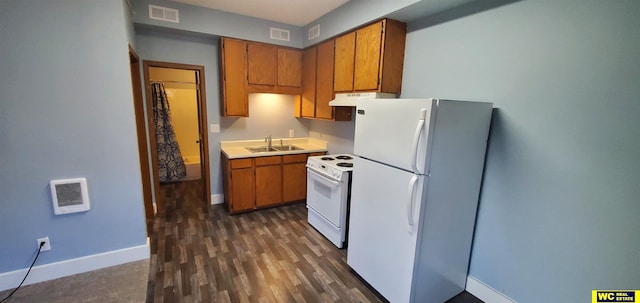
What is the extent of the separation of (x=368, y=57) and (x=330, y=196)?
1.57m

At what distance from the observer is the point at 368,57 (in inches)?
107

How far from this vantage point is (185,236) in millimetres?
3025

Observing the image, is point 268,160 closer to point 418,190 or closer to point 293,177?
point 293,177

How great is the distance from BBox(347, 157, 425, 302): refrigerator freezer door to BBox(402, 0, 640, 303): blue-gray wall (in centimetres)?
79

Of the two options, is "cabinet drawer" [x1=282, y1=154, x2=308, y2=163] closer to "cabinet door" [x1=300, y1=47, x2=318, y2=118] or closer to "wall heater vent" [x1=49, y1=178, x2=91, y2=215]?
"cabinet door" [x1=300, y1=47, x2=318, y2=118]

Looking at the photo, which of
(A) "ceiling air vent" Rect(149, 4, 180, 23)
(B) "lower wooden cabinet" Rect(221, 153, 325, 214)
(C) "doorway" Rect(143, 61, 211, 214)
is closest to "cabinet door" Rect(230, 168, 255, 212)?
(B) "lower wooden cabinet" Rect(221, 153, 325, 214)

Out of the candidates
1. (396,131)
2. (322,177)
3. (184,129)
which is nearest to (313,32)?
(322,177)

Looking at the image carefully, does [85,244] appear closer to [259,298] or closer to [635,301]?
[259,298]

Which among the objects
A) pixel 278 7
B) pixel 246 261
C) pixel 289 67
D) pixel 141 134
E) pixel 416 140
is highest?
pixel 278 7

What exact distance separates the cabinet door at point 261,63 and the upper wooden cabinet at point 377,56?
1258 millimetres

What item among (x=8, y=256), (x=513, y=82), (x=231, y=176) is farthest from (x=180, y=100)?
(x=513, y=82)

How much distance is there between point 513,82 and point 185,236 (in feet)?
11.6

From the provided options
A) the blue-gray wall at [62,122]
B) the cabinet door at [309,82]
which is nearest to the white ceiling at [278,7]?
the cabinet door at [309,82]

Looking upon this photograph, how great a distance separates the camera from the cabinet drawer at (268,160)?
361cm
